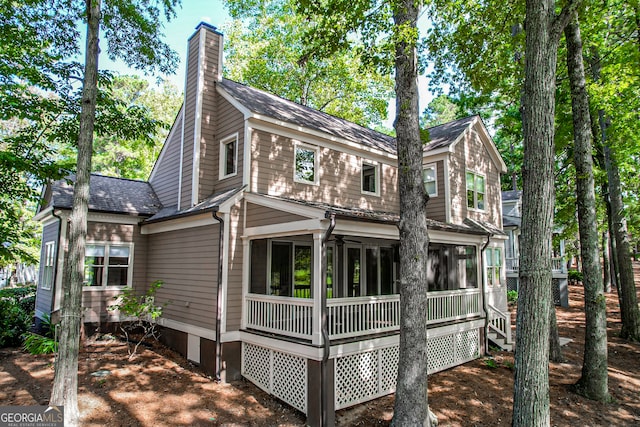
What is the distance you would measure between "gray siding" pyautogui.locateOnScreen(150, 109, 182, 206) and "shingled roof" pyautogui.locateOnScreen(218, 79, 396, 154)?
2.52 m

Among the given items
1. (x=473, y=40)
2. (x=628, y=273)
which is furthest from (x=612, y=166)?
(x=473, y=40)

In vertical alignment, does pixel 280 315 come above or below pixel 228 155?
below

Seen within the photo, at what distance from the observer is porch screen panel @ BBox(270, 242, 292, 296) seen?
10305mm

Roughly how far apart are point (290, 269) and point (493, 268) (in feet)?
29.1

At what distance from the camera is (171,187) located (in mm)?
11930

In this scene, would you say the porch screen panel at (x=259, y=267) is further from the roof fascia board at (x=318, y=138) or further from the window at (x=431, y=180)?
the window at (x=431, y=180)

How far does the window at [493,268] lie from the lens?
1459 cm

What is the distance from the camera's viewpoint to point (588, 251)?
319 inches

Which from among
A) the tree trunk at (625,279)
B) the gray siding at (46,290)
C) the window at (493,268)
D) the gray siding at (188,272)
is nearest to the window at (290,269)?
the gray siding at (188,272)

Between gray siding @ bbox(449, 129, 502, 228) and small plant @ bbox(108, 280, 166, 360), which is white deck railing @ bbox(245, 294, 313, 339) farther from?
gray siding @ bbox(449, 129, 502, 228)

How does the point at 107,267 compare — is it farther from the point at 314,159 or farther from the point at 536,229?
the point at 536,229

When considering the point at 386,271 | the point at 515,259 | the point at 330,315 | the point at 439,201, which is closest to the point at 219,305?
the point at 330,315

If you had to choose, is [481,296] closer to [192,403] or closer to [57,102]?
[192,403]

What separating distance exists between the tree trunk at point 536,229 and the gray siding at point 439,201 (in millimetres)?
7448
